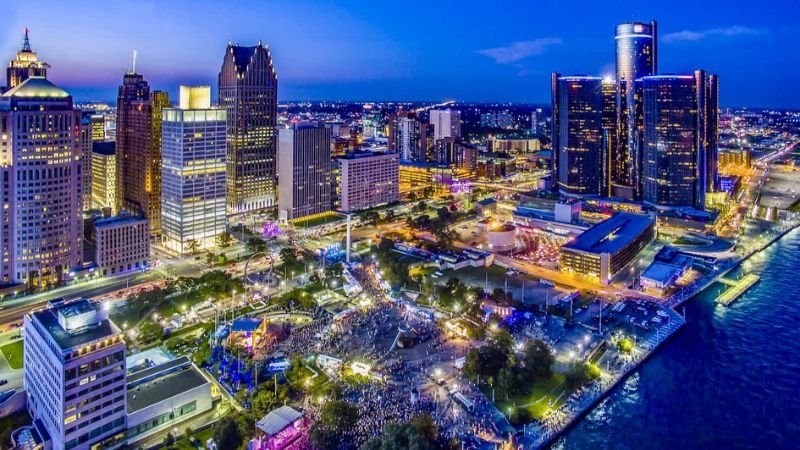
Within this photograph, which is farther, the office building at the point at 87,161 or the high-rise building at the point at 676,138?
the high-rise building at the point at 676,138

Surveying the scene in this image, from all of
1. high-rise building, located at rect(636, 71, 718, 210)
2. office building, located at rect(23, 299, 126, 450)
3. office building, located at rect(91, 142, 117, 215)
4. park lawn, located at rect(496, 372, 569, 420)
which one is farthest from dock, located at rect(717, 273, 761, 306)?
office building, located at rect(91, 142, 117, 215)

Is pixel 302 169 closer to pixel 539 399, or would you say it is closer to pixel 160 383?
pixel 160 383

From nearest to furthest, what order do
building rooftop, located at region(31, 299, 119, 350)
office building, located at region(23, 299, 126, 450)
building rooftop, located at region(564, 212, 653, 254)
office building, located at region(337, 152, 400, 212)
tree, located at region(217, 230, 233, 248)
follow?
office building, located at region(23, 299, 126, 450)
building rooftop, located at region(31, 299, 119, 350)
building rooftop, located at region(564, 212, 653, 254)
tree, located at region(217, 230, 233, 248)
office building, located at region(337, 152, 400, 212)

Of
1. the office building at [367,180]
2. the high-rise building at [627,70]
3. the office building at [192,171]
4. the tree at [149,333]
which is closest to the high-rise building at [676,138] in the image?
the high-rise building at [627,70]

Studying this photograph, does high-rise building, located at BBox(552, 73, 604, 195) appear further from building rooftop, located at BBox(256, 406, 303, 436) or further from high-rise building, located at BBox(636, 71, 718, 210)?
building rooftop, located at BBox(256, 406, 303, 436)

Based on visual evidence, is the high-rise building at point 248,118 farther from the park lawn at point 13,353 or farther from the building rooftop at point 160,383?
the building rooftop at point 160,383
